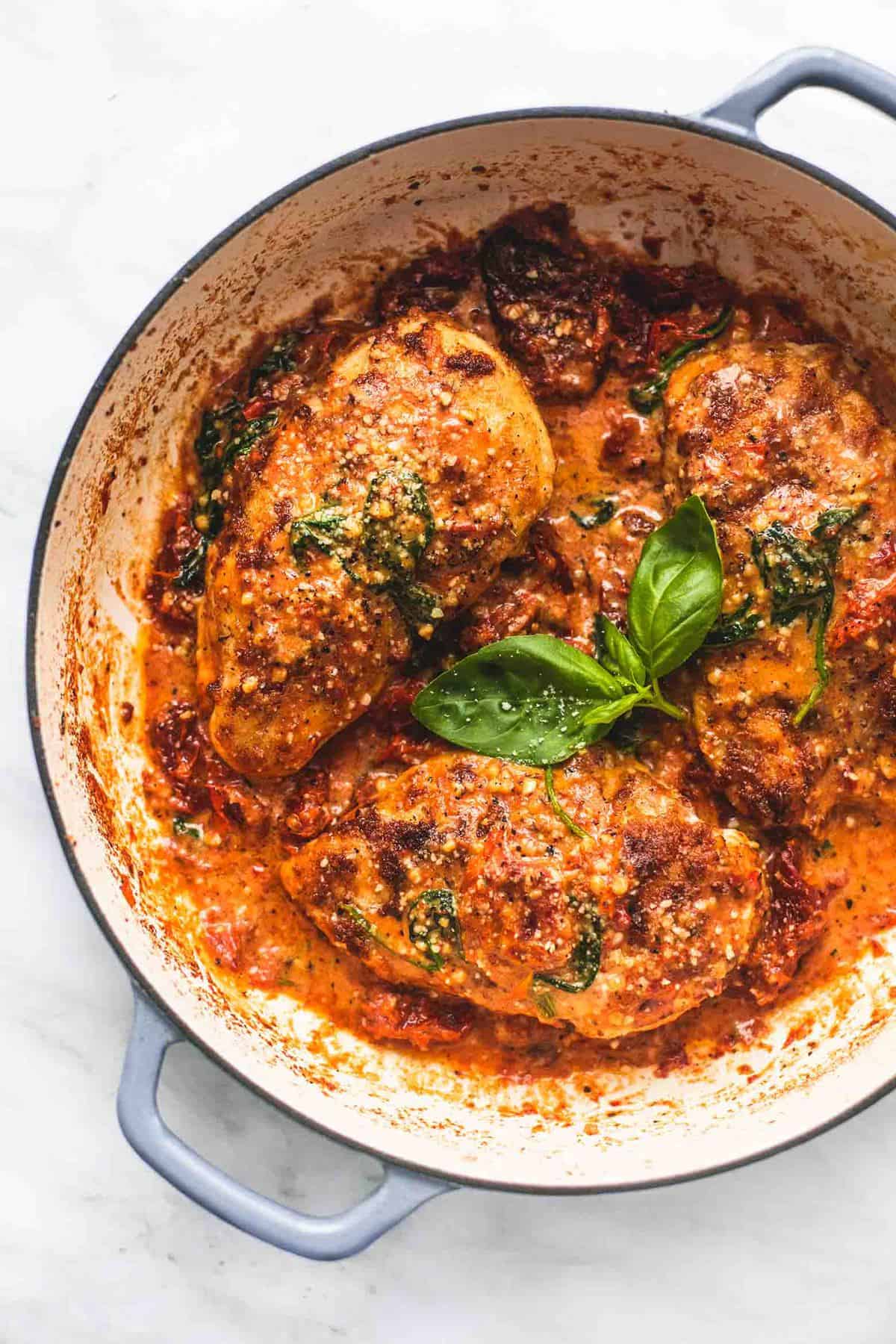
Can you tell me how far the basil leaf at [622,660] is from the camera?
10.3 ft

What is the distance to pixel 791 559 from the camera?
10.1ft

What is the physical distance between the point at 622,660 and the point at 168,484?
145 cm

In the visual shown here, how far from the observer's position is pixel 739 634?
124 inches

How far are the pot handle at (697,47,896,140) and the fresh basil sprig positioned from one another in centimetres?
96

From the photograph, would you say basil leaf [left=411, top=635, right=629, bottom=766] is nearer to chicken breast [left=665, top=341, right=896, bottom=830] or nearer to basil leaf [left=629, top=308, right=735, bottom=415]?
chicken breast [left=665, top=341, right=896, bottom=830]

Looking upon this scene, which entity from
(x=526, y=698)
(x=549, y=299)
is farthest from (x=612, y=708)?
(x=549, y=299)

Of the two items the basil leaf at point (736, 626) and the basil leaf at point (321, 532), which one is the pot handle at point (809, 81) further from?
the basil leaf at point (321, 532)

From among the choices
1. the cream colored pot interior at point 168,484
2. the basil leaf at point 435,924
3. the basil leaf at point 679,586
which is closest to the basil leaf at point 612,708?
the basil leaf at point 679,586

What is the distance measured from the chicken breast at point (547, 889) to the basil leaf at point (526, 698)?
0.08 m

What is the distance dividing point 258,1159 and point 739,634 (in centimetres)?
214

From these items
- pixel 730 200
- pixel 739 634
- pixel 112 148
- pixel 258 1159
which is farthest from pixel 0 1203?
pixel 730 200

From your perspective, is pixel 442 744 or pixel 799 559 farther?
pixel 442 744

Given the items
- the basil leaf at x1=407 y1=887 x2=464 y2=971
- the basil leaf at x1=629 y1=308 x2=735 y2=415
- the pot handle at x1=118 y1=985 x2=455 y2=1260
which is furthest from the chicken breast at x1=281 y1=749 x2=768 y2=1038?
the basil leaf at x1=629 y1=308 x2=735 y2=415

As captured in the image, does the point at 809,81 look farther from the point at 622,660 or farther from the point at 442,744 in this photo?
the point at 442,744
